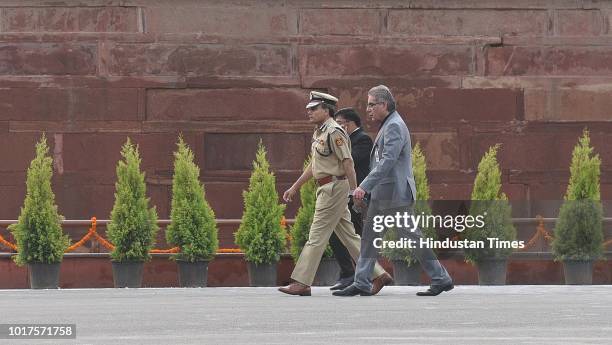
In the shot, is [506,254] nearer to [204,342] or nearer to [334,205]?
[334,205]

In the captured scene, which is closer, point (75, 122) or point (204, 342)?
point (204, 342)

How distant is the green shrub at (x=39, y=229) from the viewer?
750 inches

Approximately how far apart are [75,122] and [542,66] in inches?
246

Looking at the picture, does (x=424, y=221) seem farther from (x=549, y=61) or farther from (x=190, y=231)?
(x=549, y=61)

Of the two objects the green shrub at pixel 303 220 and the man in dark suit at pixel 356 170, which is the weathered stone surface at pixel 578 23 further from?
the man in dark suit at pixel 356 170

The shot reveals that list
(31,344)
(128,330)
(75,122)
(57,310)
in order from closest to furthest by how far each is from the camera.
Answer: (31,344), (128,330), (57,310), (75,122)

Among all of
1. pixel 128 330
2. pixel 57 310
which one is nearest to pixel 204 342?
pixel 128 330

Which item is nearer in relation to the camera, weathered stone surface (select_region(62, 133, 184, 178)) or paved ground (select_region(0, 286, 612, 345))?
paved ground (select_region(0, 286, 612, 345))

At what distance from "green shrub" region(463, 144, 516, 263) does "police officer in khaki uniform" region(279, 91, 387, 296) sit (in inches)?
Result: 157

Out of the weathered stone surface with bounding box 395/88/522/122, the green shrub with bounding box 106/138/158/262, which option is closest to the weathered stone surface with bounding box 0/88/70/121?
the green shrub with bounding box 106/138/158/262

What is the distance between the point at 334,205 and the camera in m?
16.0

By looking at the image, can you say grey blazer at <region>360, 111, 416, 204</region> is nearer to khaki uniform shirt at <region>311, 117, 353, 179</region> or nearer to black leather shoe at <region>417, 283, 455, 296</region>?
khaki uniform shirt at <region>311, 117, 353, 179</region>

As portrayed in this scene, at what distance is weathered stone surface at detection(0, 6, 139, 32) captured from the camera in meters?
22.3

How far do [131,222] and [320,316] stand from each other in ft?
20.7
